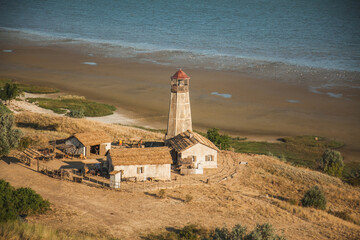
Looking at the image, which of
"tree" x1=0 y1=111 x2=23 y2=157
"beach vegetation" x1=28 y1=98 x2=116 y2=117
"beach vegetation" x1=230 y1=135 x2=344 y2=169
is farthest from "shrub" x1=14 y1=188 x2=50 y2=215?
"beach vegetation" x1=28 y1=98 x2=116 y2=117

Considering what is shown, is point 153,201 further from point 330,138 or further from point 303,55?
point 303,55

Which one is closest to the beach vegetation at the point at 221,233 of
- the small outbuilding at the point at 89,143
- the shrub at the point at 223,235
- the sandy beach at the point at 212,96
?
the shrub at the point at 223,235

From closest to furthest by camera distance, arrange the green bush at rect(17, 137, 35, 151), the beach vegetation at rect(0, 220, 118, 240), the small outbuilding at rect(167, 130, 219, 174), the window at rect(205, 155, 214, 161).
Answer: the beach vegetation at rect(0, 220, 118, 240)
the small outbuilding at rect(167, 130, 219, 174)
the window at rect(205, 155, 214, 161)
the green bush at rect(17, 137, 35, 151)

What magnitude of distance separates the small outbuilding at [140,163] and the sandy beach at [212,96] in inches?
825

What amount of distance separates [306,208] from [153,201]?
10412 millimetres

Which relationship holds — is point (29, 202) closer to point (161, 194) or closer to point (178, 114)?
point (161, 194)

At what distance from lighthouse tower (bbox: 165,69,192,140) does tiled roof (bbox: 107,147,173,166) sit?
4.08 meters

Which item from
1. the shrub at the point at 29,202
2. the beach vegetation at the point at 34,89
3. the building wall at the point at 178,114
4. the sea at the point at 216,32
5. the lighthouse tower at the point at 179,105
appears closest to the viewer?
the shrub at the point at 29,202

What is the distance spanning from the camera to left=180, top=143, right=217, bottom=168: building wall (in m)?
35.1

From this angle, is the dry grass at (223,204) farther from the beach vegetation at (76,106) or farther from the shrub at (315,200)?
the beach vegetation at (76,106)

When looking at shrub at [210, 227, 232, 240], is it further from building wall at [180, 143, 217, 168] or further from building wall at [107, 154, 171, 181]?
building wall at [180, 143, 217, 168]

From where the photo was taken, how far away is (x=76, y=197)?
29.3 metres

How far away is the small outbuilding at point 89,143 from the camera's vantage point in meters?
36.8

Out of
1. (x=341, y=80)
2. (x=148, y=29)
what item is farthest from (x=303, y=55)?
(x=148, y=29)
